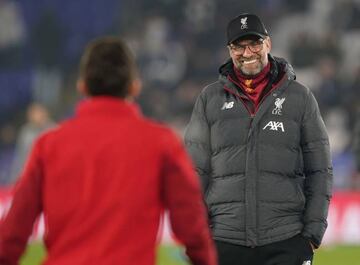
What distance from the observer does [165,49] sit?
18.5 m

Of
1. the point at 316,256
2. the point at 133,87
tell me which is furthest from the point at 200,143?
the point at 316,256

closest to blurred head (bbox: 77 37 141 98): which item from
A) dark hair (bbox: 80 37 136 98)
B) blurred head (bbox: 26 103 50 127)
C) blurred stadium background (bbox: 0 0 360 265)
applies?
dark hair (bbox: 80 37 136 98)

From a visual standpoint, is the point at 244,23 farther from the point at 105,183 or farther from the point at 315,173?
the point at 105,183

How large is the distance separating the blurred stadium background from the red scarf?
11007 mm

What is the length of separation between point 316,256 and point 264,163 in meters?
6.95

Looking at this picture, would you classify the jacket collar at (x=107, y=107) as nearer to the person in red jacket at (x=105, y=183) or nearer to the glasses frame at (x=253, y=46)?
the person in red jacket at (x=105, y=183)

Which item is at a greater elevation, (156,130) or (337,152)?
(156,130)

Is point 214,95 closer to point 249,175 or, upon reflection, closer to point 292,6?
point 249,175

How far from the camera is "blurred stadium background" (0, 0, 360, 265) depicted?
1736 cm

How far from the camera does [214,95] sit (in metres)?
5.50

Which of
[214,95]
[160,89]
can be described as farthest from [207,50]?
[214,95]

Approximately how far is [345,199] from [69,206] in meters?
10.0

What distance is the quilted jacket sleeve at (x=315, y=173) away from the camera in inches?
207

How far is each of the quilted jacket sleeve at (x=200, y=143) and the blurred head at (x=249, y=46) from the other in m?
0.29
